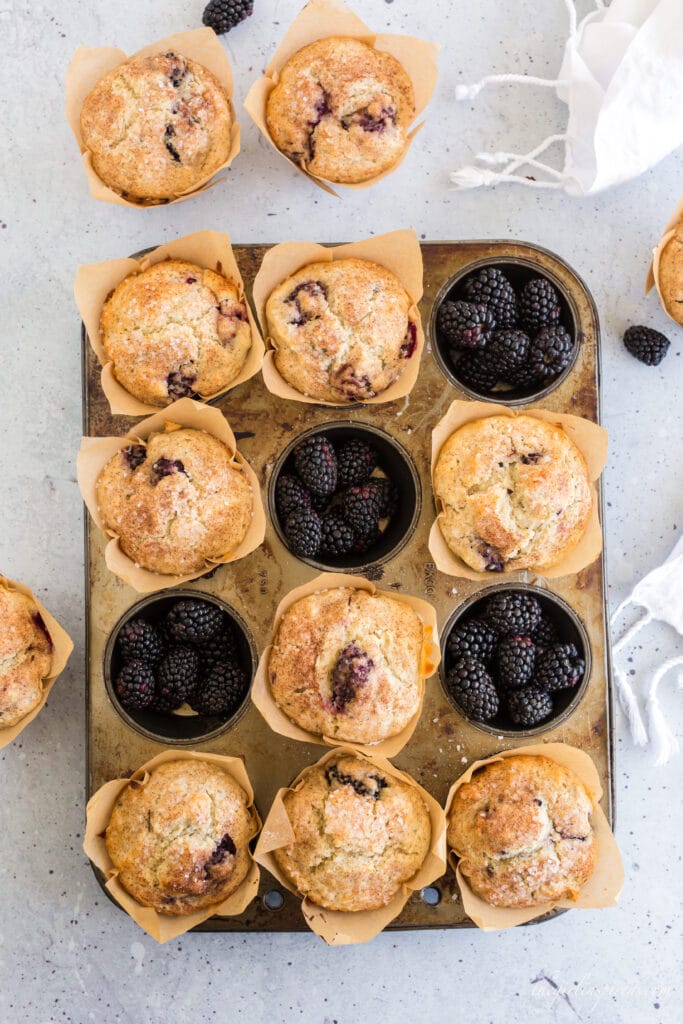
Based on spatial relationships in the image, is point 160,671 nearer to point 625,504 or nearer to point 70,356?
point 70,356

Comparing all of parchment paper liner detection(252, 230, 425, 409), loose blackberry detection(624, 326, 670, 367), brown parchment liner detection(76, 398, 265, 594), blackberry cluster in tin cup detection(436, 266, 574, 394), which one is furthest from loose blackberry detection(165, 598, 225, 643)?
loose blackberry detection(624, 326, 670, 367)

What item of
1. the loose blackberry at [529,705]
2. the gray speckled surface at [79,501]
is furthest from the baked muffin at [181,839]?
the loose blackberry at [529,705]

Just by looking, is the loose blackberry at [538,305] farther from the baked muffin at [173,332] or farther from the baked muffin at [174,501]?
the baked muffin at [174,501]

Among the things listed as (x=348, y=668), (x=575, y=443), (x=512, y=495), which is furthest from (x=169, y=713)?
(x=575, y=443)

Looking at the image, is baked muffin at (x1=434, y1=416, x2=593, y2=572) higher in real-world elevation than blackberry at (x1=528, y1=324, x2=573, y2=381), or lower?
lower

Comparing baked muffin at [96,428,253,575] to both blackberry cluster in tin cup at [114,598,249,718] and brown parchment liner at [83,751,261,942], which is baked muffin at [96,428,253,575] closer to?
blackberry cluster in tin cup at [114,598,249,718]
